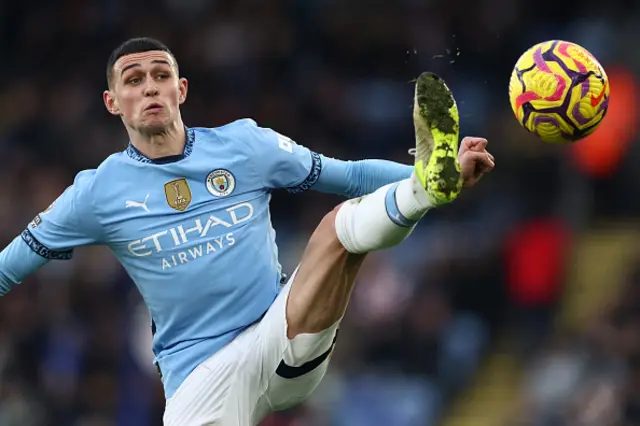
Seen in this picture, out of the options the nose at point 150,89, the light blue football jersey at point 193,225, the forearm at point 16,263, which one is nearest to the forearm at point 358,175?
the light blue football jersey at point 193,225

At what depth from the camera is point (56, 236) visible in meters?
6.28

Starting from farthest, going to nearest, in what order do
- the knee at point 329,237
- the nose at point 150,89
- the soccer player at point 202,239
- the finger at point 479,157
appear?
the nose at point 150,89 < the soccer player at point 202,239 < the knee at point 329,237 < the finger at point 479,157

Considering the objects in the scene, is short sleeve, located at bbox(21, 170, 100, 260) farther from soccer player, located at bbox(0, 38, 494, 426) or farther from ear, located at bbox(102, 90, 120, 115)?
ear, located at bbox(102, 90, 120, 115)

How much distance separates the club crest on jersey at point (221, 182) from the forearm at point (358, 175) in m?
0.42

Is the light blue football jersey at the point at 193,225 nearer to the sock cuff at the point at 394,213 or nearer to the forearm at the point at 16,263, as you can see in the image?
the forearm at the point at 16,263

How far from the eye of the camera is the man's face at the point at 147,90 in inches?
247

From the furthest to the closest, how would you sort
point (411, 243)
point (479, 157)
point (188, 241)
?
point (411, 243), point (188, 241), point (479, 157)

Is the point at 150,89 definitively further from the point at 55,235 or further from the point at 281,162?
the point at 55,235

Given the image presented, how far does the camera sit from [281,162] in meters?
6.34

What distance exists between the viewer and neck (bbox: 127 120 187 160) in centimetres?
632

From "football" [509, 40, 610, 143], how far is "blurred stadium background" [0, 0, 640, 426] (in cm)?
405

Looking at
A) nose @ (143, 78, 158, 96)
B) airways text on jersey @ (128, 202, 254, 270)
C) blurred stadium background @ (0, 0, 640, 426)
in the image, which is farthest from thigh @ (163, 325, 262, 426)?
blurred stadium background @ (0, 0, 640, 426)

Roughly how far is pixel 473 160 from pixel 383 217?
0.45m

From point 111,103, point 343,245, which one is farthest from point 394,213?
point 111,103
